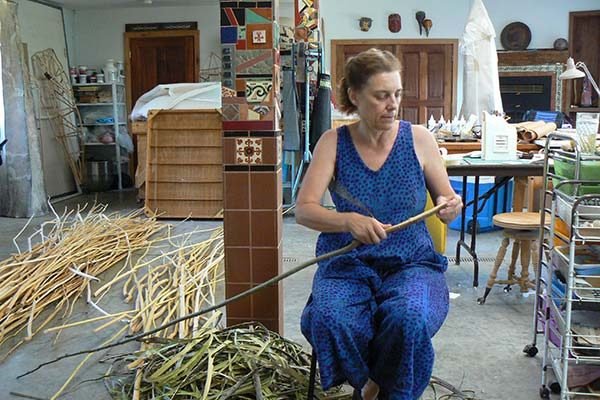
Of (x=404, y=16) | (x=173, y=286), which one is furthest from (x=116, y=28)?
(x=173, y=286)

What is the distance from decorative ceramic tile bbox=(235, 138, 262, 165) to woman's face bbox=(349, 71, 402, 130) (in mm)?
667

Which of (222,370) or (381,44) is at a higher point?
(381,44)

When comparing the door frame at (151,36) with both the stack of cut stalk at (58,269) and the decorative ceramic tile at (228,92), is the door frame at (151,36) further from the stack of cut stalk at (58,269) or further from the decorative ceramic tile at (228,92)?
the decorative ceramic tile at (228,92)

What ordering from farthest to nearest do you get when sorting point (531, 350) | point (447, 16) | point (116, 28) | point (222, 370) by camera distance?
point (116, 28) < point (447, 16) < point (531, 350) < point (222, 370)

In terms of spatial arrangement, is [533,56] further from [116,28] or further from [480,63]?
[116,28]

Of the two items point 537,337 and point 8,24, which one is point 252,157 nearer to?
point 537,337

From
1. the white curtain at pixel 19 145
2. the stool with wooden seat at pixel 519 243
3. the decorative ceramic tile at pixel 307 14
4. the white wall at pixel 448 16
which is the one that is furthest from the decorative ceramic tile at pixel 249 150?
the white wall at pixel 448 16

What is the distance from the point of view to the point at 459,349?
2887 mm

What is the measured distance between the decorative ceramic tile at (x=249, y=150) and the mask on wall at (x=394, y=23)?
6.03 meters

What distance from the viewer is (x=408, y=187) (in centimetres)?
199

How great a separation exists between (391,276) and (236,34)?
1215mm

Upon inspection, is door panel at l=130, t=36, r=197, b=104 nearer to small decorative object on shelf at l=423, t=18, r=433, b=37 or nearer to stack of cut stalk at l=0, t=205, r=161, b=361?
small decorative object on shelf at l=423, t=18, r=433, b=37

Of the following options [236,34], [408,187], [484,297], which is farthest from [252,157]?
[484,297]

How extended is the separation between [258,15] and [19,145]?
461 cm
